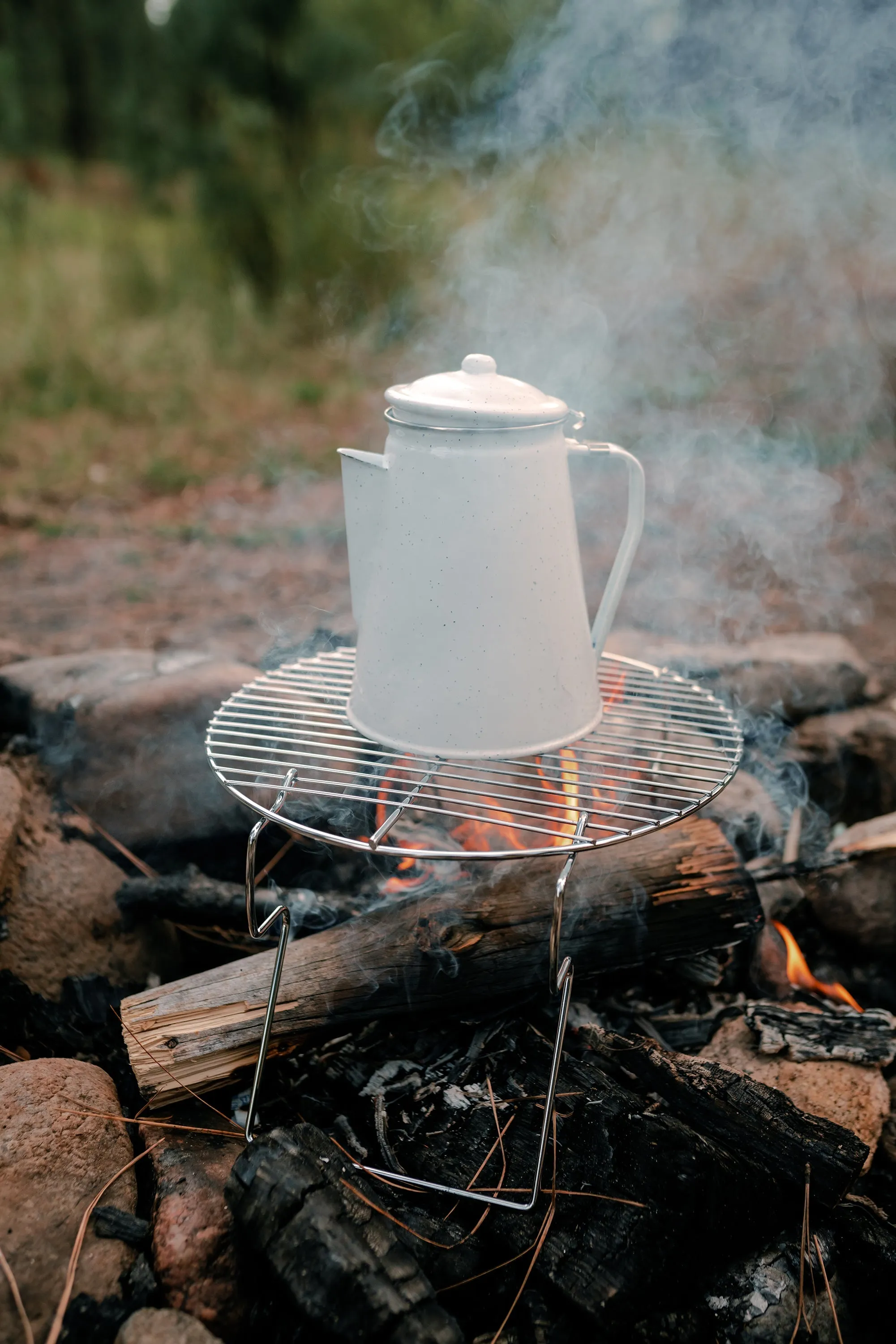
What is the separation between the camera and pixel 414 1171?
152 centimetres

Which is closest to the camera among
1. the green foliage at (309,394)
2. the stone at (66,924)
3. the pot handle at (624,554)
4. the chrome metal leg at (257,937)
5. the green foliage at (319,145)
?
the chrome metal leg at (257,937)

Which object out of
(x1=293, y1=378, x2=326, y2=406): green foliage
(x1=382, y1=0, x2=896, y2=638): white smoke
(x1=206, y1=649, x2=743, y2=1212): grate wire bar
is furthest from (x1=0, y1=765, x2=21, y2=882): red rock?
(x1=293, y1=378, x2=326, y2=406): green foliage

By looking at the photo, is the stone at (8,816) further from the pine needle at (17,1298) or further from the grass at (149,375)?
the grass at (149,375)

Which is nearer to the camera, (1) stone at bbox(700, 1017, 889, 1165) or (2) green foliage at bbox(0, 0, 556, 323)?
(1) stone at bbox(700, 1017, 889, 1165)

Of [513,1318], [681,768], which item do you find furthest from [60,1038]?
[681,768]

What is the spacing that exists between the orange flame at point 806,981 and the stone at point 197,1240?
3.96ft

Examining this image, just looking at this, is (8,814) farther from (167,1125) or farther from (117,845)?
(167,1125)

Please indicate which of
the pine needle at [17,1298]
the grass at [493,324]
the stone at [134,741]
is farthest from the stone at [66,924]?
the grass at [493,324]

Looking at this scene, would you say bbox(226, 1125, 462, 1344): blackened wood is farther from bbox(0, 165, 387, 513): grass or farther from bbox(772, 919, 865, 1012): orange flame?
bbox(0, 165, 387, 513): grass

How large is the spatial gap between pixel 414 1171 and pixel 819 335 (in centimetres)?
679

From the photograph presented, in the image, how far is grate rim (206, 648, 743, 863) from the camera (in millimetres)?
1351

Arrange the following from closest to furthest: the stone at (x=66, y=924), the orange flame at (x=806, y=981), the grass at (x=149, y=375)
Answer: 1. the stone at (x=66, y=924)
2. the orange flame at (x=806, y=981)
3. the grass at (x=149, y=375)

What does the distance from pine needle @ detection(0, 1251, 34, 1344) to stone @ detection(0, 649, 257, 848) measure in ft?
3.22

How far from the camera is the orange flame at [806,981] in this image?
202 centimetres
